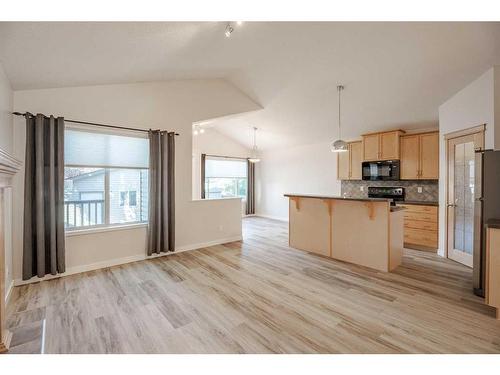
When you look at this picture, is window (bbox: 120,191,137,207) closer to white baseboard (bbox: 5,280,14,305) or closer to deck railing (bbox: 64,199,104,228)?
deck railing (bbox: 64,199,104,228)

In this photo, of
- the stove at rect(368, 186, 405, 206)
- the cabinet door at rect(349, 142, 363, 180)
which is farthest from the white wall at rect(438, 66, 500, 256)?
the cabinet door at rect(349, 142, 363, 180)

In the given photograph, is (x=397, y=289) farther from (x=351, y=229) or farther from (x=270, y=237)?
(x=270, y=237)

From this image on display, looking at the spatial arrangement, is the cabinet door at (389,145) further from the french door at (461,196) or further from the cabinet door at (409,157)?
the french door at (461,196)

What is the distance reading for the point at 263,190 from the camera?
9.27 meters

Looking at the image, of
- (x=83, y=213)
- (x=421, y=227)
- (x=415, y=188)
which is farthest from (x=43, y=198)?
(x=415, y=188)

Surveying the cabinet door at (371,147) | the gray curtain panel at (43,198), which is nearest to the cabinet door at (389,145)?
the cabinet door at (371,147)

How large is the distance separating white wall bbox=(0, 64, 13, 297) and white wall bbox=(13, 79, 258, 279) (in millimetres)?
132

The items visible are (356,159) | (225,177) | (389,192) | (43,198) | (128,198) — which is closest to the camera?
(43,198)

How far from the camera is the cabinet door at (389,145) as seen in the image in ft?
17.4

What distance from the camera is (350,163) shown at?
20.7 feet

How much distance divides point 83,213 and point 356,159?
6056 millimetres

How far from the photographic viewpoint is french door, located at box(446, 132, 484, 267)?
3.66 m

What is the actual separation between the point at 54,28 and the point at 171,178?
2614 mm

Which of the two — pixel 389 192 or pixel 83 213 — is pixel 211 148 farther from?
pixel 389 192
